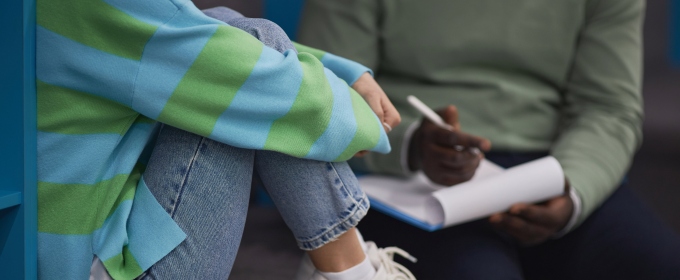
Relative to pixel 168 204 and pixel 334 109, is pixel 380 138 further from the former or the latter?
pixel 168 204

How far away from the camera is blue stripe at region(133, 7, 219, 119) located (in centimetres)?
66

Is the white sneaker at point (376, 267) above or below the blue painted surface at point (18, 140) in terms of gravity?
below

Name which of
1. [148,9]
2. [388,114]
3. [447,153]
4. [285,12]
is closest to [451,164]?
[447,153]

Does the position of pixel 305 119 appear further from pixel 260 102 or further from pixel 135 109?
pixel 135 109

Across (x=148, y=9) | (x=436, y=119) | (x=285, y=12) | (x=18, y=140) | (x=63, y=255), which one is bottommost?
(x=285, y=12)

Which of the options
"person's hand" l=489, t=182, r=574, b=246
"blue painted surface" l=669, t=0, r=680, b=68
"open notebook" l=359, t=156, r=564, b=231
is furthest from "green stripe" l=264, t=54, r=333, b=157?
"blue painted surface" l=669, t=0, r=680, b=68

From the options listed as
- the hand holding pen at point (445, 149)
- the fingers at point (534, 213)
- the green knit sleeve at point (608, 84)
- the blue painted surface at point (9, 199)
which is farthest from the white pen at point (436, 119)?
the blue painted surface at point (9, 199)

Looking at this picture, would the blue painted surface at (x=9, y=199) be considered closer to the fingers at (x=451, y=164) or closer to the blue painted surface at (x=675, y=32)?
the fingers at (x=451, y=164)

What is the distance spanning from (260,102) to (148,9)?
13cm

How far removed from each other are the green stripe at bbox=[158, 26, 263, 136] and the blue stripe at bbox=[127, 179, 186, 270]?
0.09 meters

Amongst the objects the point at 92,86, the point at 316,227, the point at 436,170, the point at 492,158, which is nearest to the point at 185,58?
the point at 92,86

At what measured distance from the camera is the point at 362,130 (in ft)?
2.48

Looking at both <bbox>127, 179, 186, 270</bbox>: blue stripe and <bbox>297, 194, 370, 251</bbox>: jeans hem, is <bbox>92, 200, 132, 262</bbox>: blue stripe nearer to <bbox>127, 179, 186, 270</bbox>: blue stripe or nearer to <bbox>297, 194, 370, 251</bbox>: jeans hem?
<bbox>127, 179, 186, 270</bbox>: blue stripe

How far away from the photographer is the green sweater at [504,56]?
4.25ft
